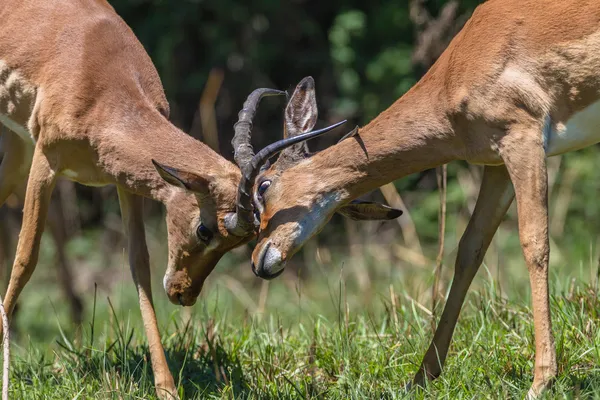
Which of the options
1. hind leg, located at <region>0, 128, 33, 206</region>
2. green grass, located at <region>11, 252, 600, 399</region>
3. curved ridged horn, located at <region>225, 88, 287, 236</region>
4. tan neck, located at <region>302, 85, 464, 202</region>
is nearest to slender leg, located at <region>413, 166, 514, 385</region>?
green grass, located at <region>11, 252, 600, 399</region>

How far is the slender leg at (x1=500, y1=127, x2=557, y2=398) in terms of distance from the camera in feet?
15.4

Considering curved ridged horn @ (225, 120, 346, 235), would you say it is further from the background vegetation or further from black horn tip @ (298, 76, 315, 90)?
the background vegetation

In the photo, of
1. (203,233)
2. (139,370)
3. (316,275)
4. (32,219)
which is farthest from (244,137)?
(316,275)

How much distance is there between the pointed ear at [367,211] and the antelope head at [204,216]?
0.56m

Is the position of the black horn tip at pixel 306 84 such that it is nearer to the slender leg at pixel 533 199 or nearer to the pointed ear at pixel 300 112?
the pointed ear at pixel 300 112

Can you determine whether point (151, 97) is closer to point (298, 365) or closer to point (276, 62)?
point (298, 365)

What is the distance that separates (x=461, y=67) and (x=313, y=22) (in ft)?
24.1

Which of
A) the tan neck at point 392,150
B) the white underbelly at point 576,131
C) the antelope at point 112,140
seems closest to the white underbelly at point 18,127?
the antelope at point 112,140

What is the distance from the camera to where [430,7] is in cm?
1055

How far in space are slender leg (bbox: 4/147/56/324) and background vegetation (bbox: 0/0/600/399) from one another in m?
0.44

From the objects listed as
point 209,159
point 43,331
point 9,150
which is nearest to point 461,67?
point 209,159

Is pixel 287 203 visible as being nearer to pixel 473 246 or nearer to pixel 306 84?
pixel 306 84

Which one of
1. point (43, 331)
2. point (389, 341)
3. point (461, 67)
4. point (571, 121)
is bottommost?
point (43, 331)

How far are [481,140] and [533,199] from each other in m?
0.39
